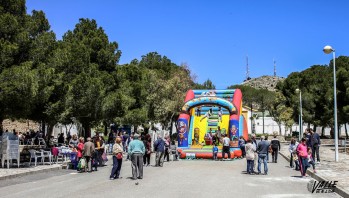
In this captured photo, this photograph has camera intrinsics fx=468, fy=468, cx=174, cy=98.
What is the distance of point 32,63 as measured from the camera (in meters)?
21.5

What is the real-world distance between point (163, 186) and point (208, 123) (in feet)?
69.5

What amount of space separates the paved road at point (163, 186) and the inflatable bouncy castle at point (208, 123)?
10952 mm

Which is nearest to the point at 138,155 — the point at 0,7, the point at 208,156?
the point at 0,7

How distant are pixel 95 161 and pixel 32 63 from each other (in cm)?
536

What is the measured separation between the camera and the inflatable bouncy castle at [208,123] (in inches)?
1174

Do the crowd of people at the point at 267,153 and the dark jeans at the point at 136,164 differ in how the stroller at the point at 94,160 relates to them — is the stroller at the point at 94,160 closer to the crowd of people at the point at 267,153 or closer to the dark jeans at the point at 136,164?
the dark jeans at the point at 136,164

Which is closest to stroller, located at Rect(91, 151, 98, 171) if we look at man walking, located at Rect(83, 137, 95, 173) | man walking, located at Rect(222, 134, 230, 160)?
man walking, located at Rect(83, 137, 95, 173)

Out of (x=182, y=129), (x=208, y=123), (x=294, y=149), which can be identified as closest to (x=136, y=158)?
(x=294, y=149)

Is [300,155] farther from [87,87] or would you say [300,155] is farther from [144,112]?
[144,112]

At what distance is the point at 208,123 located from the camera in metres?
35.3

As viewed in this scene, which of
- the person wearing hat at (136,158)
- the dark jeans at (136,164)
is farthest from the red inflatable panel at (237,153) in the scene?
the dark jeans at (136,164)

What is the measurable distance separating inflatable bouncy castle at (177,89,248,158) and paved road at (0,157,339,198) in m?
11.0

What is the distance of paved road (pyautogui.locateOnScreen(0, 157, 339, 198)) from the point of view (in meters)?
12.7

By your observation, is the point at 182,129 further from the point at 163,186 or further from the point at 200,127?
the point at 163,186
